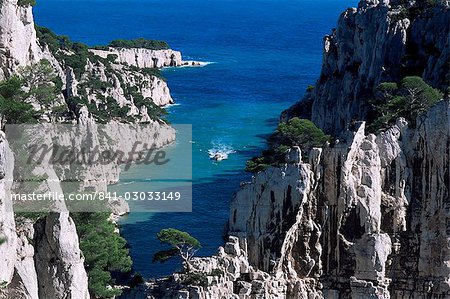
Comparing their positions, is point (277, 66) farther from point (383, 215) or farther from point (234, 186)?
point (383, 215)

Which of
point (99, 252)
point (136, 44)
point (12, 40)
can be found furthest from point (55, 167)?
point (136, 44)

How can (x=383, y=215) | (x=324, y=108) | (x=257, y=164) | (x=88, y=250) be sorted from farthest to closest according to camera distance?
1. (x=324, y=108)
2. (x=257, y=164)
3. (x=383, y=215)
4. (x=88, y=250)

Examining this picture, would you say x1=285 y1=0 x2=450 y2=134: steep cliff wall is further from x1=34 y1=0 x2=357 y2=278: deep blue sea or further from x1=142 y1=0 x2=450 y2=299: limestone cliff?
x1=142 y1=0 x2=450 y2=299: limestone cliff

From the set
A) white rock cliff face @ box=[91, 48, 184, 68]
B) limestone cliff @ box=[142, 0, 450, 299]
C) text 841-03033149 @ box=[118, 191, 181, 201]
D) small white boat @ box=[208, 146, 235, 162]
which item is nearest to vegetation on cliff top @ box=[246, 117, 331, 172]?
text 841-03033149 @ box=[118, 191, 181, 201]

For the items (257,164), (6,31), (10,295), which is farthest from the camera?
(257,164)

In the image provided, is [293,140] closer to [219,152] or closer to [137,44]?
[219,152]

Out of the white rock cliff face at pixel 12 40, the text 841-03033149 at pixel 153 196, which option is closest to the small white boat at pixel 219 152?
the text 841-03033149 at pixel 153 196

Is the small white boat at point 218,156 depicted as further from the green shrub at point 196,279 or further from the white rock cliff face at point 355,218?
the green shrub at point 196,279

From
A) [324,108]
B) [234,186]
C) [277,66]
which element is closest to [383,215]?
[234,186]
